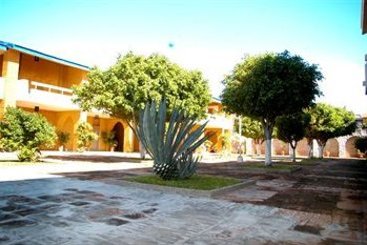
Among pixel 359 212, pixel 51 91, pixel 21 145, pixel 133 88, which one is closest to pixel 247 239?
pixel 359 212

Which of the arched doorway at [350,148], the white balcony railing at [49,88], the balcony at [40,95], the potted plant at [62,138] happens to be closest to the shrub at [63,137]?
the potted plant at [62,138]

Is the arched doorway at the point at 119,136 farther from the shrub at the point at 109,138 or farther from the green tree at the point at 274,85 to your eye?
the green tree at the point at 274,85

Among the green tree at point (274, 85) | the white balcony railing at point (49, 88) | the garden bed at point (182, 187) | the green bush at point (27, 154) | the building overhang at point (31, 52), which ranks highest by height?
the building overhang at point (31, 52)

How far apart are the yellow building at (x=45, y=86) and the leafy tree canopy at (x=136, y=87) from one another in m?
3.04

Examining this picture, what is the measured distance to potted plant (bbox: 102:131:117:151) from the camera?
Result: 35.2 meters

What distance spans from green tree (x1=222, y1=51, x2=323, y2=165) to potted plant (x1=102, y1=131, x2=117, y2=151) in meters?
19.4

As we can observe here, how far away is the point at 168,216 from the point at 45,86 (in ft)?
76.5

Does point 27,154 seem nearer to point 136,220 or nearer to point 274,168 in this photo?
point 136,220

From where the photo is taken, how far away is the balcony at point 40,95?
24.2 m

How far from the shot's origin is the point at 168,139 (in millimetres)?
10258

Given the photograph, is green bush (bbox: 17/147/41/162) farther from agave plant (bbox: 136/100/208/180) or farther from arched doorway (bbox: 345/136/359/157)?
arched doorway (bbox: 345/136/359/157)

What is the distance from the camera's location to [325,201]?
27.0 ft

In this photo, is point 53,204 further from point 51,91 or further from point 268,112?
point 51,91

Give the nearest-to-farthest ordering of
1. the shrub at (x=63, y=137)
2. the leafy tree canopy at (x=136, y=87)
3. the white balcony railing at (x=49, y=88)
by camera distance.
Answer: the leafy tree canopy at (x=136, y=87), the white balcony railing at (x=49, y=88), the shrub at (x=63, y=137)
